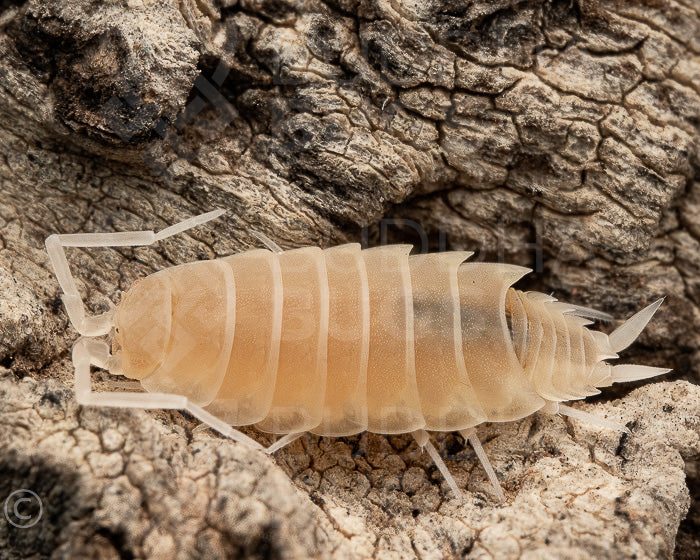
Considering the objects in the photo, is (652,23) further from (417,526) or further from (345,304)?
(417,526)

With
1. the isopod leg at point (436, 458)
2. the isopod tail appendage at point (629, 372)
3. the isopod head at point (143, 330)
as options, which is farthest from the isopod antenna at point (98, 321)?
the isopod tail appendage at point (629, 372)

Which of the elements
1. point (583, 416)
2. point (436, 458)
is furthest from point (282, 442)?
point (583, 416)

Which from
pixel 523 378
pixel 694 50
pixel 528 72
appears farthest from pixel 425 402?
pixel 694 50

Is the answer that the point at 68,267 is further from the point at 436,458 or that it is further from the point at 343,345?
the point at 436,458

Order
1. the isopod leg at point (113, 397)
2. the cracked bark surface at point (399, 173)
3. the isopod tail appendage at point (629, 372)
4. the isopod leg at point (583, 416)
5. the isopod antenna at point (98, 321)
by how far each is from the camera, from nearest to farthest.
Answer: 1. the isopod leg at point (113, 397)
2. the isopod antenna at point (98, 321)
3. the cracked bark surface at point (399, 173)
4. the isopod leg at point (583, 416)
5. the isopod tail appendage at point (629, 372)

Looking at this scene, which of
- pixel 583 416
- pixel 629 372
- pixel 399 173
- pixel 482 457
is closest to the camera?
pixel 482 457

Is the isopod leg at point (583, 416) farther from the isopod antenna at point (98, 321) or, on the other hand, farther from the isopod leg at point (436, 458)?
the isopod antenna at point (98, 321)

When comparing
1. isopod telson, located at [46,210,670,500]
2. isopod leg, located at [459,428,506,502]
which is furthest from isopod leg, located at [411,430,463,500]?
isopod leg, located at [459,428,506,502]
